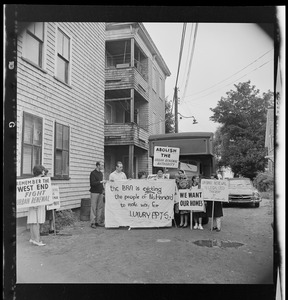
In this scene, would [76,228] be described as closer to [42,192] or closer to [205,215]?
[42,192]

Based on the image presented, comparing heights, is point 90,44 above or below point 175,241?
above

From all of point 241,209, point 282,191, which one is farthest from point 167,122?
point 282,191

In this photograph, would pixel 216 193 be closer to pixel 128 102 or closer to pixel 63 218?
pixel 63 218

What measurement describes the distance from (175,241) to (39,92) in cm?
417

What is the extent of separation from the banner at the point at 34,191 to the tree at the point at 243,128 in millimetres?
3854

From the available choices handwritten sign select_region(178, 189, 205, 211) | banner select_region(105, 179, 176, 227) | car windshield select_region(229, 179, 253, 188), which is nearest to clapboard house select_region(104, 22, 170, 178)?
car windshield select_region(229, 179, 253, 188)

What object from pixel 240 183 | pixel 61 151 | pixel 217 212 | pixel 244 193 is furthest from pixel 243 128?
pixel 240 183

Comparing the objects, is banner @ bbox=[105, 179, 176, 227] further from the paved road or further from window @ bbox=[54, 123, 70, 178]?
window @ bbox=[54, 123, 70, 178]

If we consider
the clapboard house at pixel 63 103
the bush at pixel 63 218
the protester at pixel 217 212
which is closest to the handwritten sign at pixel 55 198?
the clapboard house at pixel 63 103

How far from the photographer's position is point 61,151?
764 cm

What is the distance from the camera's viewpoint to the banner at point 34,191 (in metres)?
5.55

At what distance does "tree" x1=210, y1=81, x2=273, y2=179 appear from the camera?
19.1ft

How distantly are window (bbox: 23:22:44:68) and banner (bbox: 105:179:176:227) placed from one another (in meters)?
3.29

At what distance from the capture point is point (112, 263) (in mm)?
5160
